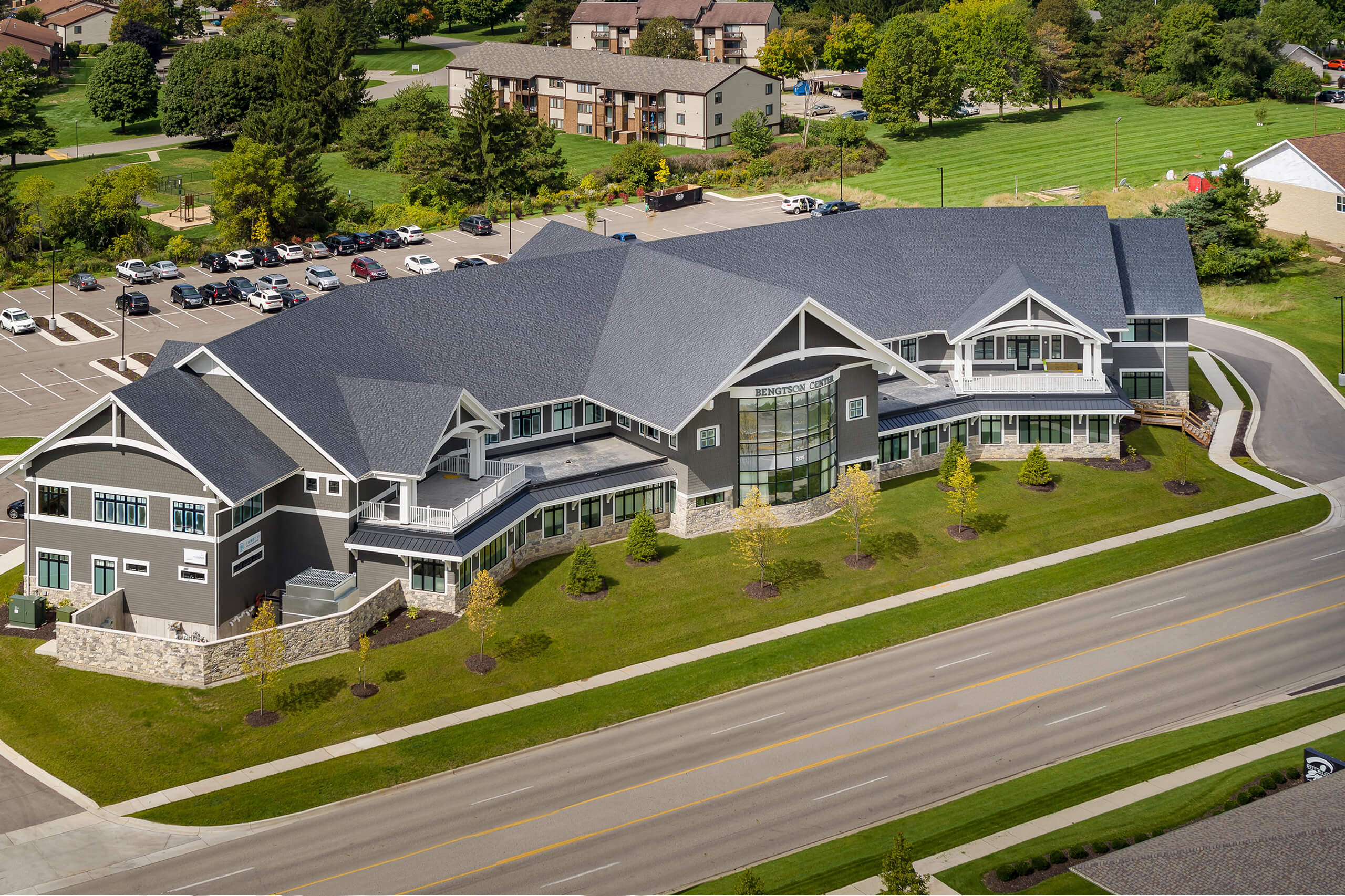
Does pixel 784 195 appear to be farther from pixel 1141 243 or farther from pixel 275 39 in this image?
pixel 275 39

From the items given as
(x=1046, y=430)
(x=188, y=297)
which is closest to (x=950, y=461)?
(x=1046, y=430)

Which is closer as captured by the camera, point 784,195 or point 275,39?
point 784,195

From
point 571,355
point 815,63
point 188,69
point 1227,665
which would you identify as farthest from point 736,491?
point 815,63

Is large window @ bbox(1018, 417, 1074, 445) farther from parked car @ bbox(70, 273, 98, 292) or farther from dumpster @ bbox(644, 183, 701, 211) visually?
parked car @ bbox(70, 273, 98, 292)

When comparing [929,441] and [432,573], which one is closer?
[432,573]

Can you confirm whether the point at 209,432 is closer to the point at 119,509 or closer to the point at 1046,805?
the point at 119,509

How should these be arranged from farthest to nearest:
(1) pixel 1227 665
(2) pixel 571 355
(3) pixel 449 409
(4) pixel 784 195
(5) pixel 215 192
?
(4) pixel 784 195 → (5) pixel 215 192 → (2) pixel 571 355 → (3) pixel 449 409 → (1) pixel 1227 665

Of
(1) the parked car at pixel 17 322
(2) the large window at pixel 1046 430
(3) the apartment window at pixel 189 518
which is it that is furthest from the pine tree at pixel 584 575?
(1) the parked car at pixel 17 322
